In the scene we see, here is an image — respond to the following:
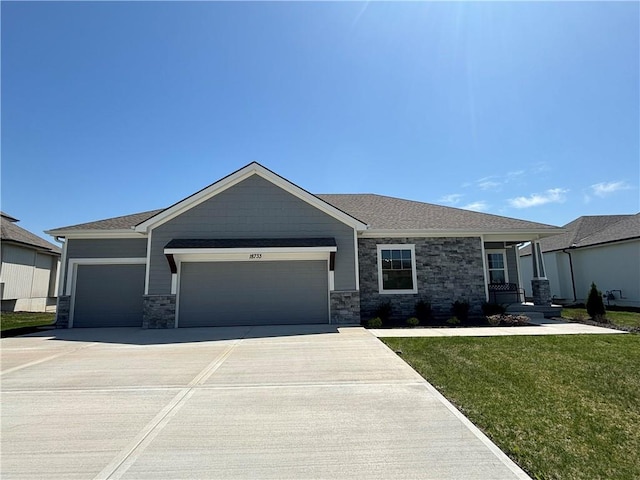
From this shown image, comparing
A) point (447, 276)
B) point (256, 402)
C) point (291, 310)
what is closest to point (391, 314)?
point (447, 276)

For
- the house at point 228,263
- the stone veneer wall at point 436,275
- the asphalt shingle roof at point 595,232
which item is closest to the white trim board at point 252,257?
the house at point 228,263

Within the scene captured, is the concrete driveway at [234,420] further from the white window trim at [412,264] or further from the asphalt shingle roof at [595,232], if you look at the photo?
the asphalt shingle roof at [595,232]

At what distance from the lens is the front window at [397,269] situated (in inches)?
515

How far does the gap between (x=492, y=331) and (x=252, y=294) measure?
758 cm

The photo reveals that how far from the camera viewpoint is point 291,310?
11914 millimetres

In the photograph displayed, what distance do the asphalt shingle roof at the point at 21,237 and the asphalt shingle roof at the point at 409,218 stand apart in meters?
11.1

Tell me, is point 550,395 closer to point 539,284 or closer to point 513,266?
point 539,284

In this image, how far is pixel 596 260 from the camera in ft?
64.3

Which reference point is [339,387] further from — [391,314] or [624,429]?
[391,314]

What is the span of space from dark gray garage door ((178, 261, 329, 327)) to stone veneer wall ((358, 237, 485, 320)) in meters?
2.00

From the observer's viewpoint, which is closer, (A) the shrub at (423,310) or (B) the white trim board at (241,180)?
(B) the white trim board at (241,180)

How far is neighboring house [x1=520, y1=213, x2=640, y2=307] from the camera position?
17500mm

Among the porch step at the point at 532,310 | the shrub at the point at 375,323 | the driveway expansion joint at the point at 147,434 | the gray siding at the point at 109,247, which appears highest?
the gray siding at the point at 109,247

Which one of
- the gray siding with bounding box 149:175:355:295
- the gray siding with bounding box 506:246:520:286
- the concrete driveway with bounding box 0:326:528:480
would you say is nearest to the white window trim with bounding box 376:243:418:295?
the gray siding with bounding box 149:175:355:295
